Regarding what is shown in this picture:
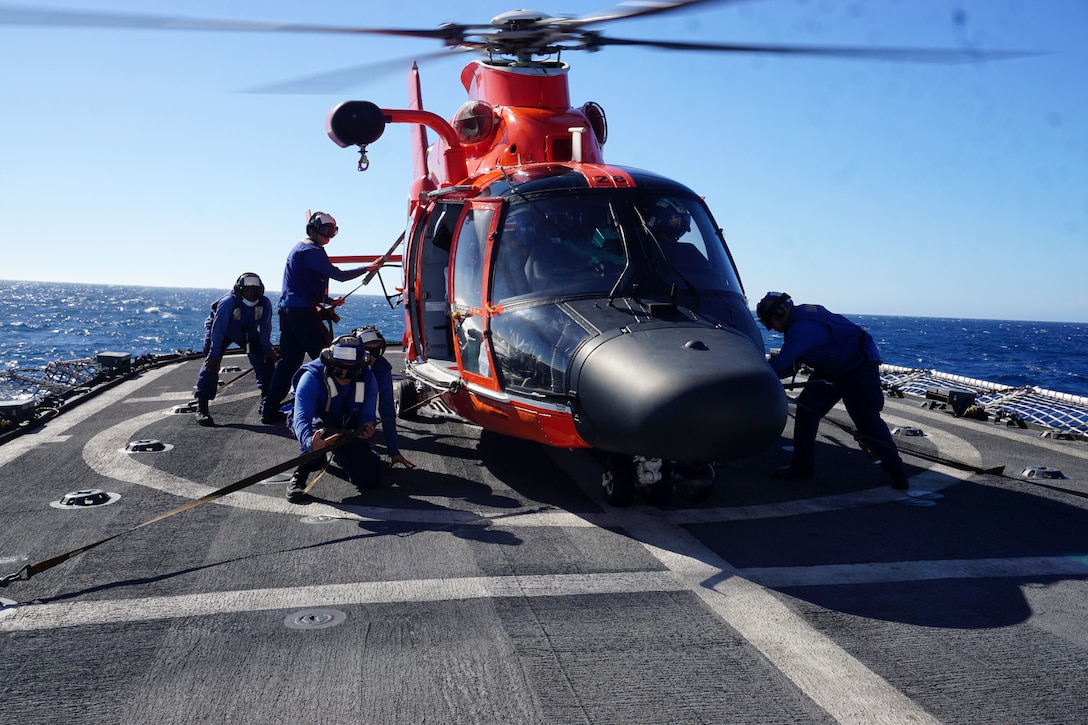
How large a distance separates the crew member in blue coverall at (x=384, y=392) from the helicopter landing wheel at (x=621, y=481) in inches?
71.0

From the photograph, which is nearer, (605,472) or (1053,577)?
(1053,577)

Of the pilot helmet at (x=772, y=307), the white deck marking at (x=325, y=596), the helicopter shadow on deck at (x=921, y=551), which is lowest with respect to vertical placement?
the helicopter shadow on deck at (x=921, y=551)

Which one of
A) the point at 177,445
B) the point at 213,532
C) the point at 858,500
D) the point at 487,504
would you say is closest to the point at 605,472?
the point at 487,504

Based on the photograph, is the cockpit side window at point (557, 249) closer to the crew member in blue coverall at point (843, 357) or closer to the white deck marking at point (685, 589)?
the crew member in blue coverall at point (843, 357)

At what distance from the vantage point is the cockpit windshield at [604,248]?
6.32 meters

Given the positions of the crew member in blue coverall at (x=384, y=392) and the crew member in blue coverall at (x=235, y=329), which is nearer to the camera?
the crew member in blue coverall at (x=384, y=392)

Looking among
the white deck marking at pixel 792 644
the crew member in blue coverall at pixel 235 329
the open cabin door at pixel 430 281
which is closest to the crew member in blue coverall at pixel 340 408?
the open cabin door at pixel 430 281

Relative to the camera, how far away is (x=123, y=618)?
4.14 m

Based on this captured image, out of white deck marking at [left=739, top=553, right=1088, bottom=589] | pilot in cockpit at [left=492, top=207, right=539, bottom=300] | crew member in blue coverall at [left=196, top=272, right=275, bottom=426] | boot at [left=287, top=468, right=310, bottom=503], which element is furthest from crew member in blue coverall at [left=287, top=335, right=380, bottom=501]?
white deck marking at [left=739, top=553, right=1088, bottom=589]

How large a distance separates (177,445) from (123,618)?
454cm

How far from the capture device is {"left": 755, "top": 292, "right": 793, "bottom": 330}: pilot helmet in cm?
→ 697

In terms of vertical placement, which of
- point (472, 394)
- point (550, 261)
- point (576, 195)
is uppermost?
point (576, 195)

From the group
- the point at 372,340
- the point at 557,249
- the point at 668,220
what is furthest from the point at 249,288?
the point at 668,220

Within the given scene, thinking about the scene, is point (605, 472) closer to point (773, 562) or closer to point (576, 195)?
point (773, 562)
